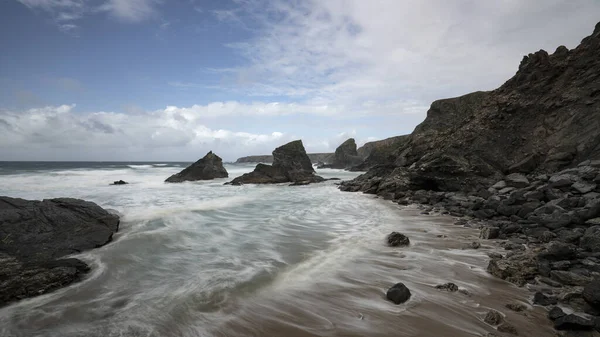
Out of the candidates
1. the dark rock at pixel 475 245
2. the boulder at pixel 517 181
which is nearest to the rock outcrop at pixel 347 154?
the boulder at pixel 517 181

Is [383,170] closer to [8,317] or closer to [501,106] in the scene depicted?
[501,106]

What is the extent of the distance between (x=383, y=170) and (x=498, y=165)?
38.0 feet

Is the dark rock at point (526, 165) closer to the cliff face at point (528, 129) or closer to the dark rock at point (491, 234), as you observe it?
the cliff face at point (528, 129)

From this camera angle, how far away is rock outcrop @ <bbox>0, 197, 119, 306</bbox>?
517 cm

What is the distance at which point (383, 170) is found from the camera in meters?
27.8

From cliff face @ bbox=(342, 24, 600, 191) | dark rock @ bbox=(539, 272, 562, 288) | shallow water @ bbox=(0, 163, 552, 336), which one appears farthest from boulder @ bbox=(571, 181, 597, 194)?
dark rock @ bbox=(539, 272, 562, 288)

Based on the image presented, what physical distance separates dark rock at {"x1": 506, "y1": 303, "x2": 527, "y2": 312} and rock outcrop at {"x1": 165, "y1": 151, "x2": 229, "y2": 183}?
3651 centimetres

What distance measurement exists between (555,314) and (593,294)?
57 centimetres

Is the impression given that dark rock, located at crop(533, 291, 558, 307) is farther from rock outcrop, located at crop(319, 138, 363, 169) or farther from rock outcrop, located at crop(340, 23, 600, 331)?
rock outcrop, located at crop(319, 138, 363, 169)

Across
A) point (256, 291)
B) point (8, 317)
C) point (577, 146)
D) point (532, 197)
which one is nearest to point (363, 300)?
point (256, 291)

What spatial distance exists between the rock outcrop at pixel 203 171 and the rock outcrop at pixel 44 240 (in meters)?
28.1

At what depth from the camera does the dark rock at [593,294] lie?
3.74 m

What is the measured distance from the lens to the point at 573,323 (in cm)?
346

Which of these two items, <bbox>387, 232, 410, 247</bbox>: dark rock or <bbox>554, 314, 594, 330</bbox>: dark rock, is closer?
<bbox>554, 314, 594, 330</bbox>: dark rock
